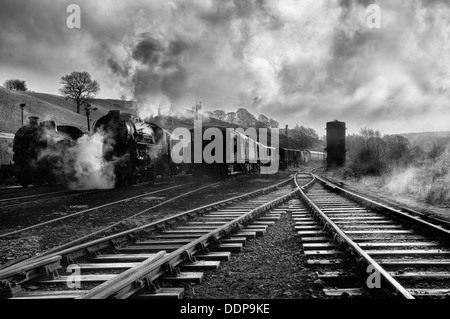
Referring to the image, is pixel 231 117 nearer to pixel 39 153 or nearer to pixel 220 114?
pixel 220 114

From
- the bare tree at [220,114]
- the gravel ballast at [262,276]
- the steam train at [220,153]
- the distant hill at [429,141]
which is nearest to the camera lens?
the gravel ballast at [262,276]

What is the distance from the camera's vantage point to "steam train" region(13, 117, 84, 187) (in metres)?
17.0

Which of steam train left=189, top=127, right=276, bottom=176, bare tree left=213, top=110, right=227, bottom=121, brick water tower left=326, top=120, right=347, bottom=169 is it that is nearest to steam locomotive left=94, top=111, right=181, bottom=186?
steam train left=189, top=127, right=276, bottom=176

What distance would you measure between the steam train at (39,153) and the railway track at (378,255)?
13.0 metres

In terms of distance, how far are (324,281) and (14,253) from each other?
156 inches

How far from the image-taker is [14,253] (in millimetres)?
4977

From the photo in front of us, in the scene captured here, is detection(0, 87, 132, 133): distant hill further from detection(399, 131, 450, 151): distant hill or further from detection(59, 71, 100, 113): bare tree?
detection(399, 131, 450, 151): distant hill

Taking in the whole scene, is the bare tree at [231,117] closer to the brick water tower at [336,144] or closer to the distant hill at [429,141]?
the distant hill at [429,141]

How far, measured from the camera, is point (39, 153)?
17.2 meters

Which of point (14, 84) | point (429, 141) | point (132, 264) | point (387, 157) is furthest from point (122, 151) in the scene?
point (14, 84)

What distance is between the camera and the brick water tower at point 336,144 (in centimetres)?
3528

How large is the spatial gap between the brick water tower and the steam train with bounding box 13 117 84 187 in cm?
2476

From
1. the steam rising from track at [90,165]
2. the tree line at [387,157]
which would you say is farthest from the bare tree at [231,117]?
the steam rising from track at [90,165]
